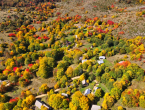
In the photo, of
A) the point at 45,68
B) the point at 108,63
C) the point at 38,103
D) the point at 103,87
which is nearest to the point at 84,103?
the point at 103,87

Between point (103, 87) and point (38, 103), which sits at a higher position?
point (103, 87)

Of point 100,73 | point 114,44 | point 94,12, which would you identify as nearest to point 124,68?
point 100,73

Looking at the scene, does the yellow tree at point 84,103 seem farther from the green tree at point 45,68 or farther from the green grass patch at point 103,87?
the green tree at point 45,68

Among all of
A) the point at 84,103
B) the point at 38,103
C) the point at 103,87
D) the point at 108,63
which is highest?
the point at 108,63

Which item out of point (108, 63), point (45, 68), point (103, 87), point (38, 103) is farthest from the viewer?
point (108, 63)

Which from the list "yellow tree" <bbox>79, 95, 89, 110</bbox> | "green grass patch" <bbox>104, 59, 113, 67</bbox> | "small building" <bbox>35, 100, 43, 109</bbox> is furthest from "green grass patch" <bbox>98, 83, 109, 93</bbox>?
"small building" <bbox>35, 100, 43, 109</bbox>

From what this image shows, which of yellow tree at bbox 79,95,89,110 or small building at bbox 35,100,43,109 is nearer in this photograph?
yellow tree at bbox 79,95,89,110

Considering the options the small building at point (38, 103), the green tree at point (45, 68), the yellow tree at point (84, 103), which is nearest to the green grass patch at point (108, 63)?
the yellow tree at point (84, 103)

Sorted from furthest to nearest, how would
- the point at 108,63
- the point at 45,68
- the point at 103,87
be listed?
the point at 108,63
the point at 45,68
the point at 103,87

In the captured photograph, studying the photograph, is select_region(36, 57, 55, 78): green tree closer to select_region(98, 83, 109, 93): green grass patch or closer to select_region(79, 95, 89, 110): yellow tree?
select_region(79, 95, 89, 110): yellow tree

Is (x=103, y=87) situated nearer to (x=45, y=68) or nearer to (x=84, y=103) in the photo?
(x=84, y=103)

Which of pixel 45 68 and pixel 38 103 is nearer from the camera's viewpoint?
pixel 38 103
